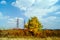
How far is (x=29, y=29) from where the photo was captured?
33.6m

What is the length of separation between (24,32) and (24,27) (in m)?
2.11

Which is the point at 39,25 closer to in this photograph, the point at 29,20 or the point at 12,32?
the point at 29,20

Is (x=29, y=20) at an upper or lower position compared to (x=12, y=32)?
upper

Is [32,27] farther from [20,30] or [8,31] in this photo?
[8,31]

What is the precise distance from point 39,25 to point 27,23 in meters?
2.50

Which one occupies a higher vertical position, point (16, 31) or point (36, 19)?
point (36, 19)

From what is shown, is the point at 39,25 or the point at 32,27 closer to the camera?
the point at 32,27

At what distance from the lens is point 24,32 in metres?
33.7

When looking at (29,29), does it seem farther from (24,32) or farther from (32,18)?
(32,18)

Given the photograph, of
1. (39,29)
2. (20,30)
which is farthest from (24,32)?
(39,29)

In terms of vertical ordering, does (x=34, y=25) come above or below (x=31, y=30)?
above

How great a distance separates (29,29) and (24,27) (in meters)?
2.28

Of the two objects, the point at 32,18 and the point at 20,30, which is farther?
the point at 32,18

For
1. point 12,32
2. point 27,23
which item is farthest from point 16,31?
point 27,23
